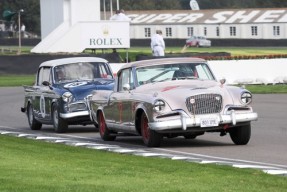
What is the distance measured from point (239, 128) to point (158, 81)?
170 centimetres

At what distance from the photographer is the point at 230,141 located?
1747cm

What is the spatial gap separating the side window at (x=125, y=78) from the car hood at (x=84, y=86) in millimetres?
2592

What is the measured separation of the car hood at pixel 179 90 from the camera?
635 inches

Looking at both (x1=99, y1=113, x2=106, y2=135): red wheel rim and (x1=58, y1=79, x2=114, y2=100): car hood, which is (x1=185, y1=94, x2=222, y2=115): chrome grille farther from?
(x1=58, y1=79, x2=114, y2=100): car hood

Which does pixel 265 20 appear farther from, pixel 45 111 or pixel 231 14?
pixel 45 111

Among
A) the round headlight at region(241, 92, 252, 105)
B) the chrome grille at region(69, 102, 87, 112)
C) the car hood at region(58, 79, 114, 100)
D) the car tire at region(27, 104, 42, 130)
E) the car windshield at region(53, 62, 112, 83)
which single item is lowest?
the car tire at region(27, 104, 42, 130)

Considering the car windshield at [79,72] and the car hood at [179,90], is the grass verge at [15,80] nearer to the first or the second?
the car windshield at [79,72]

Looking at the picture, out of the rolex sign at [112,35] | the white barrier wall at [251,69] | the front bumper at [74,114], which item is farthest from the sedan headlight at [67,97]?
the rolex sign at [112,35]

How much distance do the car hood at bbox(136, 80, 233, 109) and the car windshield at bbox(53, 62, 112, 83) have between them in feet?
16.2

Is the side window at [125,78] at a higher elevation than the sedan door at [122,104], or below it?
higher

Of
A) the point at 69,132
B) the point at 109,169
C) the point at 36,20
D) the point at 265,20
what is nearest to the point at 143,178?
the point at 109,169

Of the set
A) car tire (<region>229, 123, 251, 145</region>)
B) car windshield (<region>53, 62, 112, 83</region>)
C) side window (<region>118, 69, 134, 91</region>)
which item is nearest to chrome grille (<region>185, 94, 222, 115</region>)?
car tire (<region>229, 123, 251, 145</region>)

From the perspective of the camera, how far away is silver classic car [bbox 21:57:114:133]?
68.5ft

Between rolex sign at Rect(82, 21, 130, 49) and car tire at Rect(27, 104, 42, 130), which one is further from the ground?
rolex sign at Rect(82, 21, 130, 49)
